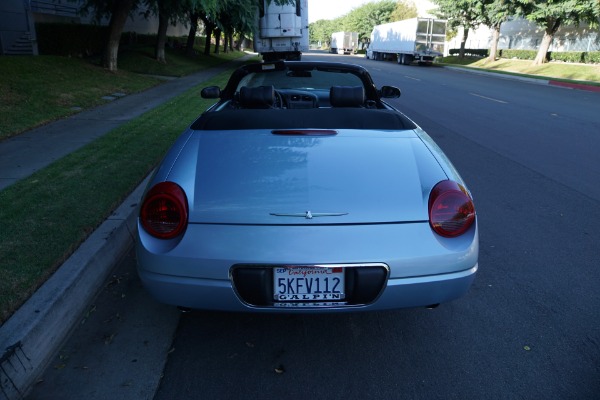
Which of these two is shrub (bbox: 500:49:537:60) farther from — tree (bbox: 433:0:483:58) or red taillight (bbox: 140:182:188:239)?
red taillight (bbox: 140:182:188:239)

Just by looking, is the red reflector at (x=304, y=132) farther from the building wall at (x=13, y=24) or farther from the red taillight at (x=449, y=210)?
the building wall at (x=13, y=24)

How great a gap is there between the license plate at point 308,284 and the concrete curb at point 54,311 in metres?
1.34

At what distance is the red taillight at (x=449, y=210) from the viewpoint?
101 inches

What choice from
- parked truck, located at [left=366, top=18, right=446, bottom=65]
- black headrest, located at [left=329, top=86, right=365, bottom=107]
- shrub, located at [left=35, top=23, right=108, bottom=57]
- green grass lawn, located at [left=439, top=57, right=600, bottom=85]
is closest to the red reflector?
black headrest, located at [left=329, top=86, right=365, bottom=107]

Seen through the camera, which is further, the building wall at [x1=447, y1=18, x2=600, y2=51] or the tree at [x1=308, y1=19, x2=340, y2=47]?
the tree at [x1=308, y1=19, x2=340, y2=47]

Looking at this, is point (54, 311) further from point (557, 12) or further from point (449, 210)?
point (557, 12)

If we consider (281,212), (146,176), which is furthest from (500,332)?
(146,176)

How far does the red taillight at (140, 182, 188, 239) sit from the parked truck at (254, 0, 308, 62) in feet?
72.0

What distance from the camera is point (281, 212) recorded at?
2.46 metres

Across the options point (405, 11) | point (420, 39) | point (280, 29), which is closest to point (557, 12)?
point (420, 39)

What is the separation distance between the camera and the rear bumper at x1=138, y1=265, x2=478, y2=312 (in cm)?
247

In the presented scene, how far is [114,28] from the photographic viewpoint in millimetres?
16875

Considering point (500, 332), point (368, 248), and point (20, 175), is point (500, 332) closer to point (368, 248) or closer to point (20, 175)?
point (368, 248)

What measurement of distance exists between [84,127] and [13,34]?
42.4ft
